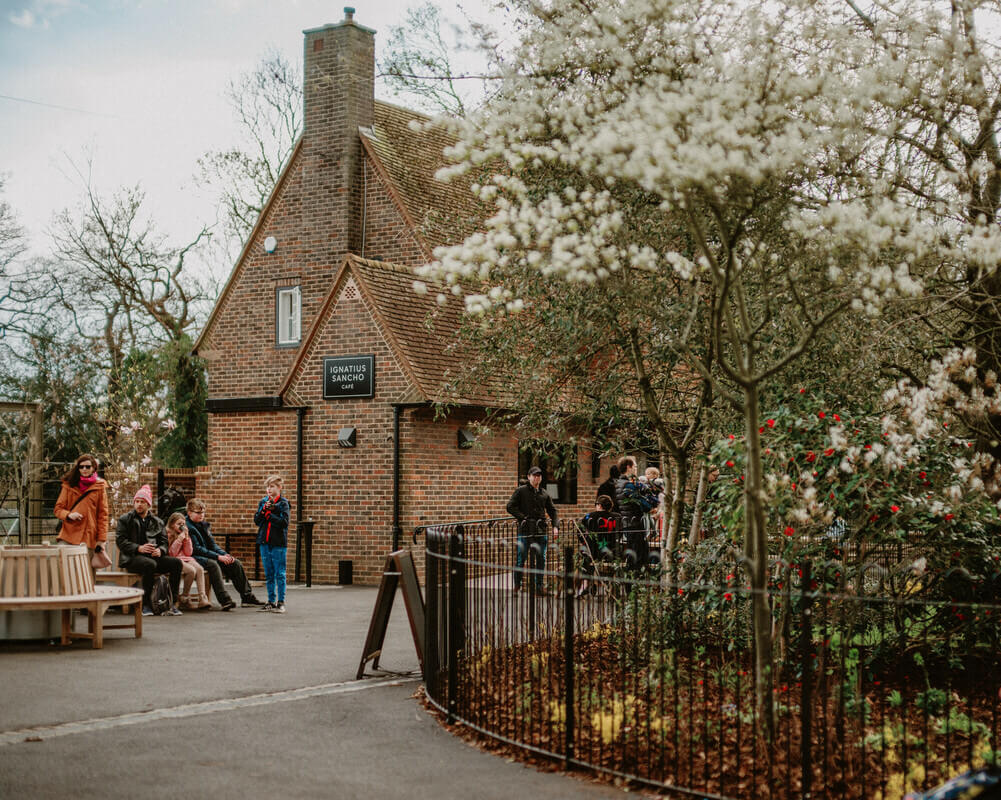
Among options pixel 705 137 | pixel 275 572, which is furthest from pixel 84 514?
pixel 705 137

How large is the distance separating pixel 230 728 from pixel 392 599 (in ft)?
7.81

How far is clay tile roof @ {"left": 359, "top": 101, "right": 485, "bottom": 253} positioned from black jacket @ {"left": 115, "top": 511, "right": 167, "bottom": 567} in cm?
784

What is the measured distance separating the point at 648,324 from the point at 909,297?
107 inches

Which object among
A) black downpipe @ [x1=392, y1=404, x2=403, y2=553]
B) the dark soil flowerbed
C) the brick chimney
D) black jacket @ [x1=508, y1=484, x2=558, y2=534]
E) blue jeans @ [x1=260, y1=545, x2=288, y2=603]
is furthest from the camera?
the brick chimney

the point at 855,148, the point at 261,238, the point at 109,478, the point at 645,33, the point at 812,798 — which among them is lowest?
the point at 812,798

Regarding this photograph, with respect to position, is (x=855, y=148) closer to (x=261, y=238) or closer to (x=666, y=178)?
(x=666, y=178)

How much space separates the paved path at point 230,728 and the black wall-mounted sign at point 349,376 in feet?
27.5

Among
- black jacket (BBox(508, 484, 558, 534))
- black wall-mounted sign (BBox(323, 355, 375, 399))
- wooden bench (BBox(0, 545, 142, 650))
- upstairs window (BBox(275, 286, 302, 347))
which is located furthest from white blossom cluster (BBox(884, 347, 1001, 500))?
upstairs window (BBox(275, 286, 302, 347))

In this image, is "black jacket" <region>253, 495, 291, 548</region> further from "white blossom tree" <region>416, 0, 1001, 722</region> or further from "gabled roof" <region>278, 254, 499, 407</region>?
"white blossom tree" <region>416, 0, 1001, 722</region>

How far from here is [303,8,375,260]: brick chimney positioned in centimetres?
2217

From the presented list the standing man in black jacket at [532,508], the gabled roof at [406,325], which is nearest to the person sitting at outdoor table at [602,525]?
the standing man in black jacket at [532,508]

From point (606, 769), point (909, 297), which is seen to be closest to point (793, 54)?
point (909, 297)

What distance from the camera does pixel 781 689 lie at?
795cm

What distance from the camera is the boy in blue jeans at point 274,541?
15.4 m
